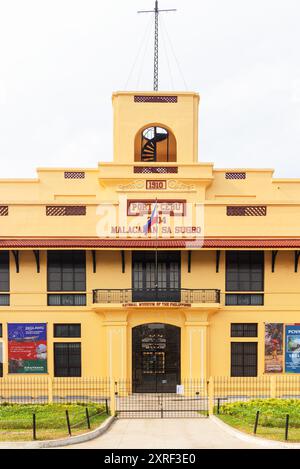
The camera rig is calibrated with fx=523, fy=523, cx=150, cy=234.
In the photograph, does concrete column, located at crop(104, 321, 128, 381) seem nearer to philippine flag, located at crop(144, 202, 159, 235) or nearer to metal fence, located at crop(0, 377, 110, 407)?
metal fence, located at crop(0, 377, 110, 407)

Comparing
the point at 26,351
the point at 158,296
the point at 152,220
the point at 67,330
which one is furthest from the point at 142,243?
the point at 26,351

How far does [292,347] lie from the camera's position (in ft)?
89.7

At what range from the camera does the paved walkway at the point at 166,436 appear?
16297mm

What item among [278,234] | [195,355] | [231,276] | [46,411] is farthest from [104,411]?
[278,234]

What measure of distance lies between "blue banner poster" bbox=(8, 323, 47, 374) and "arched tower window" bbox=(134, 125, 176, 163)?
1366 centimetres

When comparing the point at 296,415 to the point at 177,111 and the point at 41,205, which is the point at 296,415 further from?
the point at 177,111

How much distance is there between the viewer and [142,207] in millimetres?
28297

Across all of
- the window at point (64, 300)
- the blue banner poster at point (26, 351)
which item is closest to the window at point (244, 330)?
the window at point (64, 300)

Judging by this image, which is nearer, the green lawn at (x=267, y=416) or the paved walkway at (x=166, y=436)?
the paved walkway at (x=166, y=436)

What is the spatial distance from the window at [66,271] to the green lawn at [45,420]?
6.79 m

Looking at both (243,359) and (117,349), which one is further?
(243,359)

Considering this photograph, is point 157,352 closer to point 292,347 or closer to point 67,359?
point 67,359

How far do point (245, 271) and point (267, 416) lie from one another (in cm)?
973

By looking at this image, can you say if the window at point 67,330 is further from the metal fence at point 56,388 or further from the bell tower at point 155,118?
the bell tower at point 155,118
